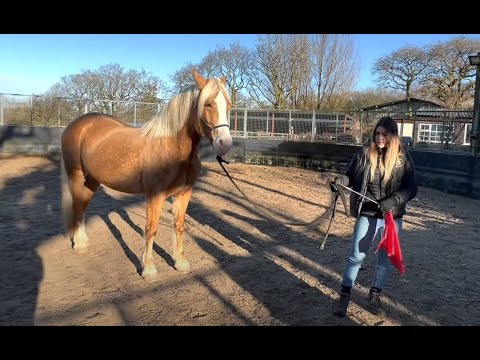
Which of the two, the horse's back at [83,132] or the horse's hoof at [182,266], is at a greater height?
the horse's back at [83,132]

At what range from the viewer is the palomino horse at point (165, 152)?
3314 millimetres

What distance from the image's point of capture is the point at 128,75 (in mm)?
27656

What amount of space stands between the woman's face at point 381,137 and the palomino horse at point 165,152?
122cm

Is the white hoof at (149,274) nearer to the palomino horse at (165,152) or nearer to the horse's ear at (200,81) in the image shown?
the palomino horse at (165,152)

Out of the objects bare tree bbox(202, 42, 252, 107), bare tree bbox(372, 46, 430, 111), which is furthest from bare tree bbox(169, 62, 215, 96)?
bare tree bbox(372, 46, 430, 111)

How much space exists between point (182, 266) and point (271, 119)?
38.5 ft

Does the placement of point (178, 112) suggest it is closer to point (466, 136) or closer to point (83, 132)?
point (83, 132)

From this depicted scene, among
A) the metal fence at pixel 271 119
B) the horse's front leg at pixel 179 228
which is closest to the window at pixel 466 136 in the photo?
the metal fence at pixel 271 119

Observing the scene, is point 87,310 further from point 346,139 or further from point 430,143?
point 346,139

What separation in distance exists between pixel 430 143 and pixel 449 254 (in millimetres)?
6606

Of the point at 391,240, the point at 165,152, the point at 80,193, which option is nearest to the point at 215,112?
the point at 165,152

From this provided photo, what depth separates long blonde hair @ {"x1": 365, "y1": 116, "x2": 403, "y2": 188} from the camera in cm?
276
